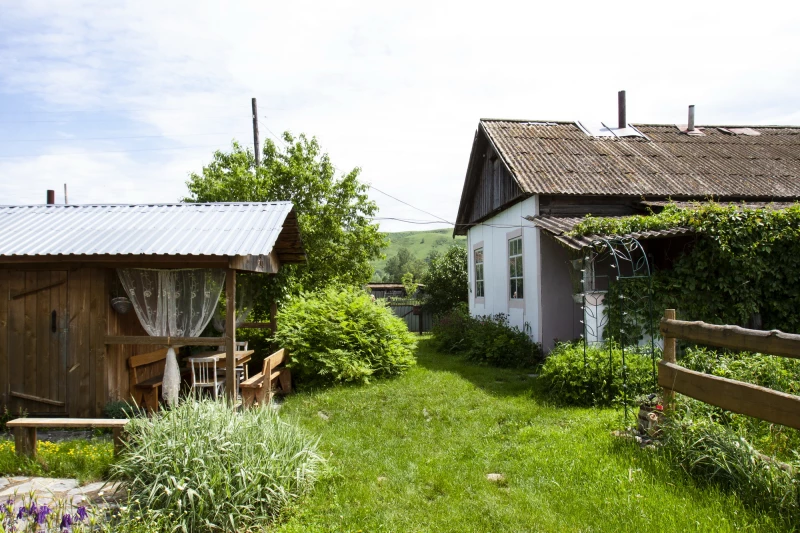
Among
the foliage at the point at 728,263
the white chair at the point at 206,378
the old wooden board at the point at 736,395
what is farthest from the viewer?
the foliage at the point at 728,263

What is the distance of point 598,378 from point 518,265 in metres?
5.17

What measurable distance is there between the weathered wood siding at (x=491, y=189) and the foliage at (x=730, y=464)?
6.95m

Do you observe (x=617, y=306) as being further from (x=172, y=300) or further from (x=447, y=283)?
(x=447, y=283)

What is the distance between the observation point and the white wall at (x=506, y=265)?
36.8 ft

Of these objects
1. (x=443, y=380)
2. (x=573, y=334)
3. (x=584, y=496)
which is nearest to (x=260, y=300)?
(x=443, y=380)

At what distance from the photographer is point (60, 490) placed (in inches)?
184

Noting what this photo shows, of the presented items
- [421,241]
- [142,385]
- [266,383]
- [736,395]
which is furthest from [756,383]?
[421,241]

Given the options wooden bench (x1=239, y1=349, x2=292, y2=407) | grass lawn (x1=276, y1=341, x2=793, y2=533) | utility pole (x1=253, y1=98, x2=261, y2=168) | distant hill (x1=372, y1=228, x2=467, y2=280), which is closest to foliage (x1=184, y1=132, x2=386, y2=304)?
utility pole (x1=253, y1=98, x2=261, y2=168)

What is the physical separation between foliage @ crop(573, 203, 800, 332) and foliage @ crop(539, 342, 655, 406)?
1.69m

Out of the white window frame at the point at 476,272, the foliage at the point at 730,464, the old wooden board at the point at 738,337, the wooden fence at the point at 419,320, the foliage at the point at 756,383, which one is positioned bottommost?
the wooden fence at the point at 419,320

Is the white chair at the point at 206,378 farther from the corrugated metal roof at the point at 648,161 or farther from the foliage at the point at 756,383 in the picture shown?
the corrugated metal roof at the point at 648,161

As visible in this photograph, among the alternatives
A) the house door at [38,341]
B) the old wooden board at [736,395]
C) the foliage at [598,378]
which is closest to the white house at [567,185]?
the foliage at [598,378]

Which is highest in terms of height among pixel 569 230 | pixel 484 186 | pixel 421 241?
pixel 421 241

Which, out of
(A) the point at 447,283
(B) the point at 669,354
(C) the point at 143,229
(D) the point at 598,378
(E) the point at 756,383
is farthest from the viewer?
(A) the point at 447,283
